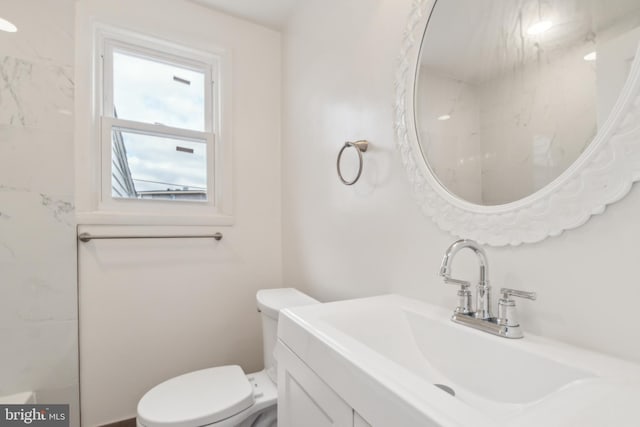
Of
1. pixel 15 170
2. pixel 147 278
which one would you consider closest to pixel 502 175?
pixel 147 278

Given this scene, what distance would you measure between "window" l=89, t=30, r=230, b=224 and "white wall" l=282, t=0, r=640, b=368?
1.57ft

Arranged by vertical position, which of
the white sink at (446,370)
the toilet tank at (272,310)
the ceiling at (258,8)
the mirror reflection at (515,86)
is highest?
the ceiling at (258,8)

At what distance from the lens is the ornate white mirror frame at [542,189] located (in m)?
0.53

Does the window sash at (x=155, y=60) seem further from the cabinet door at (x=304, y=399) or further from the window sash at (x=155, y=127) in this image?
the cabinet door at (x=304, y=399)

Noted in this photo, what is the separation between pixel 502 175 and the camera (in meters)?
0.75

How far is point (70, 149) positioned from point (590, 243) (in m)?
1.98

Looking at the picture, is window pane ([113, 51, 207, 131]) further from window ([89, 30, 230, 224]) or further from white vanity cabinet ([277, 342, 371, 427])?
white vanity cabinet ([277, 342, 371, 427])

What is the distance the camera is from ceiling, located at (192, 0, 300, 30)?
1.79 meters

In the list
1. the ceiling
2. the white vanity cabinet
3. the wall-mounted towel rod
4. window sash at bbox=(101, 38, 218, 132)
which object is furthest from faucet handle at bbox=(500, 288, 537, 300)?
the ceiling

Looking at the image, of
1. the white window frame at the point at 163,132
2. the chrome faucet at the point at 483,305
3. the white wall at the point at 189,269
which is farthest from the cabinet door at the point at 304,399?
the white window frame at the point at 163,132

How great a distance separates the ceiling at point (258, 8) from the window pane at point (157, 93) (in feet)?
1.34

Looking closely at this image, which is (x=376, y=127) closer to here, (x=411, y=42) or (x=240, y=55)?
(x=411, y=42)

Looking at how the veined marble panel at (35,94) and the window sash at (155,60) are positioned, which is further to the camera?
the window sash at (155,60)

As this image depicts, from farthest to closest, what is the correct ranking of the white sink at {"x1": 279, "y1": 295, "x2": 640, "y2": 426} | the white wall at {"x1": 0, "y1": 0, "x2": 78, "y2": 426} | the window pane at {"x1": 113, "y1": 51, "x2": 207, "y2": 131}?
the window pane at {"x1": 113, "y1": 51, "x2": 207, "y2": 131}, the white wall at {"x1": 0, "y1": 0, "x2": 78, "y2": 426}, the white sink at {"x1": 279, "y1": 295, "x2": 640, "y2": 426}
